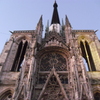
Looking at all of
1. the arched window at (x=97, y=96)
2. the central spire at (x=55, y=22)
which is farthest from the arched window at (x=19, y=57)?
the arched window at (x=97, y=96)

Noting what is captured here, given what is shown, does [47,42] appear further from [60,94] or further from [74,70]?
[60,94]

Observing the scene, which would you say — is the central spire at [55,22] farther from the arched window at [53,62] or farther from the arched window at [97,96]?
the arched window at [97,96]

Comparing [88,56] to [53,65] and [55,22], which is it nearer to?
[53,65]

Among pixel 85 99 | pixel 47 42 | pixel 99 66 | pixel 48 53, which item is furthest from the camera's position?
pixel 47 42

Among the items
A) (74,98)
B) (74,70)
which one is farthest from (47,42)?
(74,98)

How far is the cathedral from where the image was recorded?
39.2 feet

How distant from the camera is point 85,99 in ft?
35.6

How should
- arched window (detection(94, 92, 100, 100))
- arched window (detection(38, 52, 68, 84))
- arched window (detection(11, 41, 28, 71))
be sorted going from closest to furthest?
arched window (detection(94, 92, 100, 100))
arched window (detection(38, 52, 68, 84))
arched window (detection(11, 41, 28, 71))

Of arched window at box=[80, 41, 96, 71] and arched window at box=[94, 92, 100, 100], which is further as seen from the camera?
arched window at box=[80, 41, 96, 71]

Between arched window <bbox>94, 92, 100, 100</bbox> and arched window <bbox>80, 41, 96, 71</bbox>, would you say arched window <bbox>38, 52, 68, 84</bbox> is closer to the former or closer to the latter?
arched window <bbox>94, 92, 100, 100</bbox>

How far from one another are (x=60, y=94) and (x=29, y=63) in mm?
4242

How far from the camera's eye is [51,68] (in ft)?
49.2

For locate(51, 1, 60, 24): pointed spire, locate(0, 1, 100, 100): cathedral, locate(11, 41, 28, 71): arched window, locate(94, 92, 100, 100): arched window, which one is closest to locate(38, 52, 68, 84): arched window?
locate(0, 1, 100, 100): cathedral

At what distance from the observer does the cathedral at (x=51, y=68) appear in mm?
11953
